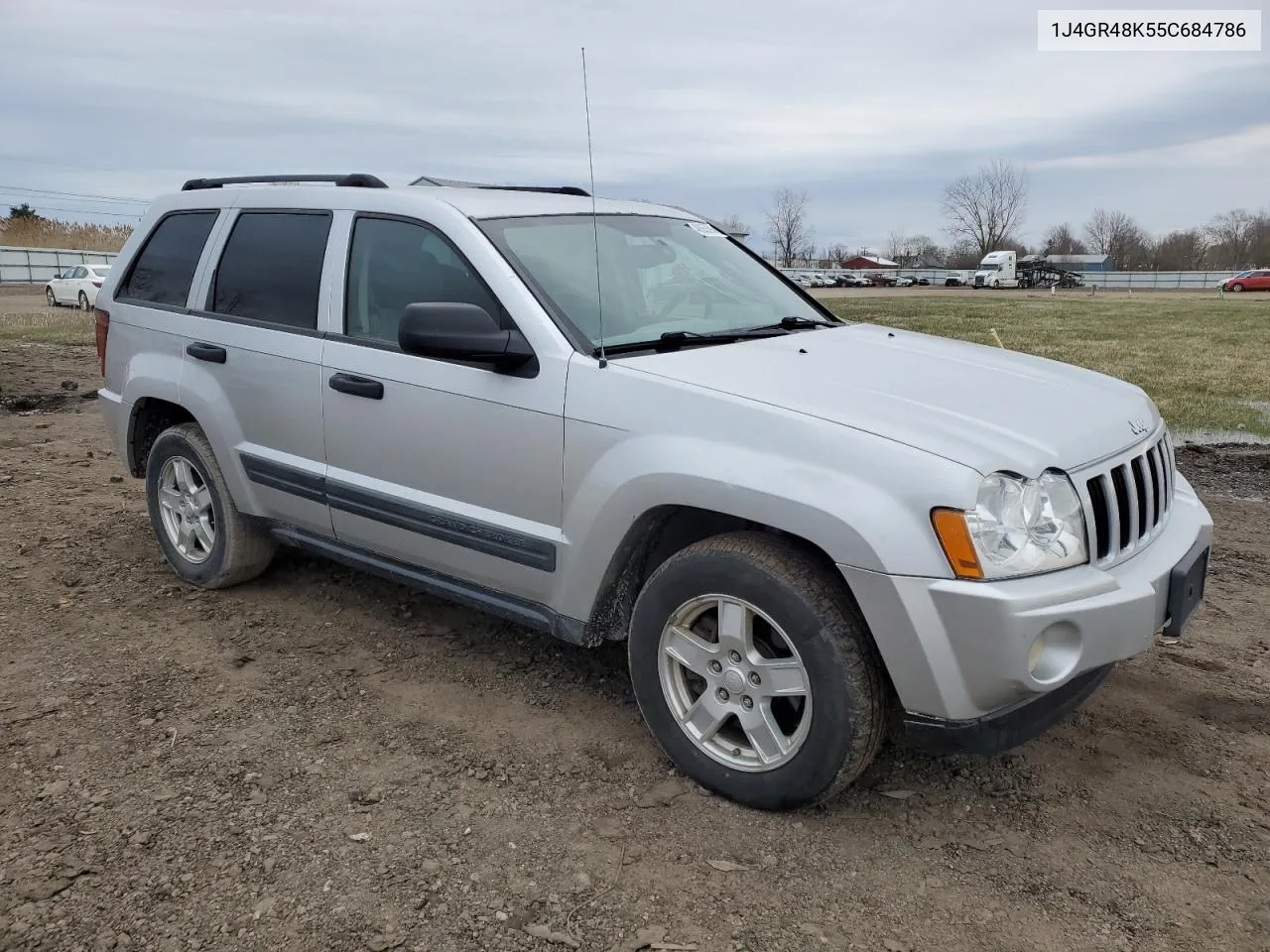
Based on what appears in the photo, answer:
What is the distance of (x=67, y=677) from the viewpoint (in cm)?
408

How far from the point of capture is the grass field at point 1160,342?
1043cm

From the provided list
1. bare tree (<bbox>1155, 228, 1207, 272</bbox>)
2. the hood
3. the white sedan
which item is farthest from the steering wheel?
bare tree (<bbox>1155, 228, 1207, 272</bbox>)

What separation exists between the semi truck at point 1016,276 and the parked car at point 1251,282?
916 centimetres

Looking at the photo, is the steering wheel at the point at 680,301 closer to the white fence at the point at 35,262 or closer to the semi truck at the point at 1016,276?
the white fence at the point at 35,262

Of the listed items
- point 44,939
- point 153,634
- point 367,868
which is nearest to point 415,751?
point 367,868

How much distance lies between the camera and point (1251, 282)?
53.9 meters

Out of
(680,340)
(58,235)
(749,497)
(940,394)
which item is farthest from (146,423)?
(58,235)

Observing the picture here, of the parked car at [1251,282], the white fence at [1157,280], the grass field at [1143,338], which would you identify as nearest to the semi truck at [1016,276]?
the white fence at [1157,280]

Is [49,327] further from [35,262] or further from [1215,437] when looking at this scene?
[35,262]

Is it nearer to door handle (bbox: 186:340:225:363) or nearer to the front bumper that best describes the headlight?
the front bumper

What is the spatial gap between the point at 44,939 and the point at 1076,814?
2.81 meters

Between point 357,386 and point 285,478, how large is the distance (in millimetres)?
678

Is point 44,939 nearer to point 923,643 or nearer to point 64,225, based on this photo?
point 923,643

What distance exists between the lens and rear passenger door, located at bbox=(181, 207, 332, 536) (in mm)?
4180
